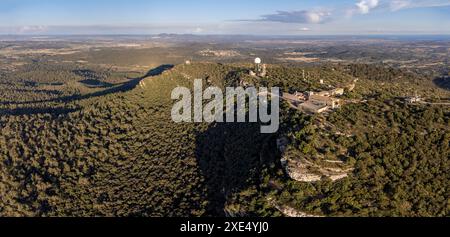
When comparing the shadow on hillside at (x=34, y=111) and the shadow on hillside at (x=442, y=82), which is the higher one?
the shadow on hillside at (x=442, y=82)

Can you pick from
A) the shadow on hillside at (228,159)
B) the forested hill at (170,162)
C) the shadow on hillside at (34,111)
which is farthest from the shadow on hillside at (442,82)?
the shadow on hillside at (34,111)

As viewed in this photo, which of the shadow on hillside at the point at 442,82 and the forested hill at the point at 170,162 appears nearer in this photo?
the forested hill at the point at 170,162

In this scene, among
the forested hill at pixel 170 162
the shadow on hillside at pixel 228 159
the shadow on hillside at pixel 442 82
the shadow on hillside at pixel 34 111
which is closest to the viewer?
the forested hill at pixel 170 162

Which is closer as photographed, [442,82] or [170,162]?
[170,162]

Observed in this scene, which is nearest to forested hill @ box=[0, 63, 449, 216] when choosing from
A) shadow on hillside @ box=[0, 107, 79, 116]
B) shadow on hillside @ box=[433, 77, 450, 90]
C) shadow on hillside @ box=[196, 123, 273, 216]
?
shadow on hillside @ box=[196, 123, 273, 216]

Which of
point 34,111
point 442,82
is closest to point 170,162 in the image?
point 34,111

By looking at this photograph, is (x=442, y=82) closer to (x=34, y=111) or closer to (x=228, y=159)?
(x=228, y=159)

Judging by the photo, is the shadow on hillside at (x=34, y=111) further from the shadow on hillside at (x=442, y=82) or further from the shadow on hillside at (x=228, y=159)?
the shadow on hillside at (x=442, y=82)

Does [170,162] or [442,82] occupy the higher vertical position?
[442,82]

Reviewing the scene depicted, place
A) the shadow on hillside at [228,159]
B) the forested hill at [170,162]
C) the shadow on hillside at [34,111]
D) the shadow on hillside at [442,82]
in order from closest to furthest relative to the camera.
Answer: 1. the forested hill at [170,162]
2. the shadow on hillside at [228,159]
3. the shadow on hillside at [34,111]
4. the shadow on hillside at [442,82]
